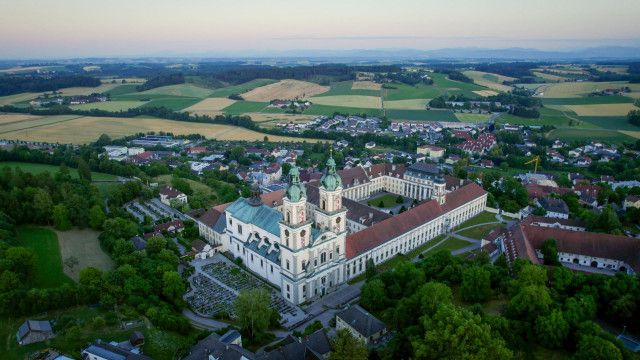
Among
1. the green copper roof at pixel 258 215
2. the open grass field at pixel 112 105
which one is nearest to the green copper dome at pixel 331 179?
the green copper roof at pixel 258 215

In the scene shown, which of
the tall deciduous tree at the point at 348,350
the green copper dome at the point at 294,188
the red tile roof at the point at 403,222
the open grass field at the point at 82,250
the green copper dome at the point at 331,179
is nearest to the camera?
the tall deciduous tree at the point at 348,350

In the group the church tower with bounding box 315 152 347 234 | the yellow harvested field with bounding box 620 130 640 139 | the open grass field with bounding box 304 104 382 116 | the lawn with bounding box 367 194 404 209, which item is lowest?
the lawn with bounding box 367 194 404 209

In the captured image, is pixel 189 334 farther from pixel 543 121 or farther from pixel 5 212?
pixel 543 121

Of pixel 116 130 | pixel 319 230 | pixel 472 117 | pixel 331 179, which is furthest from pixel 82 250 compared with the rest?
pixel 472 117

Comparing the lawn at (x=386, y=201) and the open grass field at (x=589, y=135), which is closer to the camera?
the lawn at (x=386, y=201)

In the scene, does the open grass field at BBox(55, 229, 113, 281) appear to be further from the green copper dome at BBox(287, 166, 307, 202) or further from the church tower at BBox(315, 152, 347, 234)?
the church tower at BBox(315, 152, 347, 234)

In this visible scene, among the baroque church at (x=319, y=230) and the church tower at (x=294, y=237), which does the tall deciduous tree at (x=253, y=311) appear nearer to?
the church tower at (x=294, y=237)

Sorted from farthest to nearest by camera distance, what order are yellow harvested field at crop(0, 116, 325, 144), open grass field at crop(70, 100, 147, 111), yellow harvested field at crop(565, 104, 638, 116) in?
open grass field at crop(70, 100, 147, 111) < yellow harvested field at crop(565, 104, 638, 116) < yellow harvested field at crop(0, 116, 325, 144)

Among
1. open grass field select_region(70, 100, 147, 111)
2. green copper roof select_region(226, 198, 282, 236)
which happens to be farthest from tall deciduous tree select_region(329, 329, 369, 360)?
open grass field select_region(70, 100, 147, 111)
